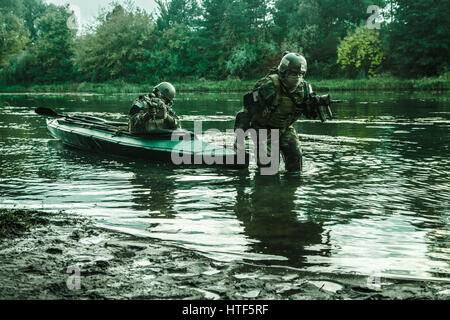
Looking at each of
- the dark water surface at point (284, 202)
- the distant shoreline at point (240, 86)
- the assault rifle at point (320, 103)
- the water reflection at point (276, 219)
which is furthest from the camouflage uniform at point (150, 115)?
the distant shoreline at point (240, 86)

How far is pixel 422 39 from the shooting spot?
45625mm

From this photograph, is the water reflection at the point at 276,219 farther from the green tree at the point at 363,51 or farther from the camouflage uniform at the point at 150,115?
the green tree at the point at 363,51

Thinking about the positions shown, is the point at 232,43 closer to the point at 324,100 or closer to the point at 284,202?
the point at 324,100

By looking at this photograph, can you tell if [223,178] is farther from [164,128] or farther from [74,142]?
[74,142]

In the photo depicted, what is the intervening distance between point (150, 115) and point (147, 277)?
650cm

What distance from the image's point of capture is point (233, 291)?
3434 mm

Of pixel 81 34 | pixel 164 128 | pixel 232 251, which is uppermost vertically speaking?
pixel 81 34

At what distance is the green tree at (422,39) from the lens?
44.6m

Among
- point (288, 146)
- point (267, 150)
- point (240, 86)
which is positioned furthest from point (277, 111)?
point (240, 86)

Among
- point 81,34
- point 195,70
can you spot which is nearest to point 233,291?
point 195,70

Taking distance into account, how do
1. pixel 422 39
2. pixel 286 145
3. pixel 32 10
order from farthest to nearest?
1. pixel 32 10
2. pixel 422 39
3. pixel 286 145

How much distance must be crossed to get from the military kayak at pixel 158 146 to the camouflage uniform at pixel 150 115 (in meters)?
0.24

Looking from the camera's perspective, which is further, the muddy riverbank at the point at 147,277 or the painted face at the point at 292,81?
the painted face at the point at 292,81
